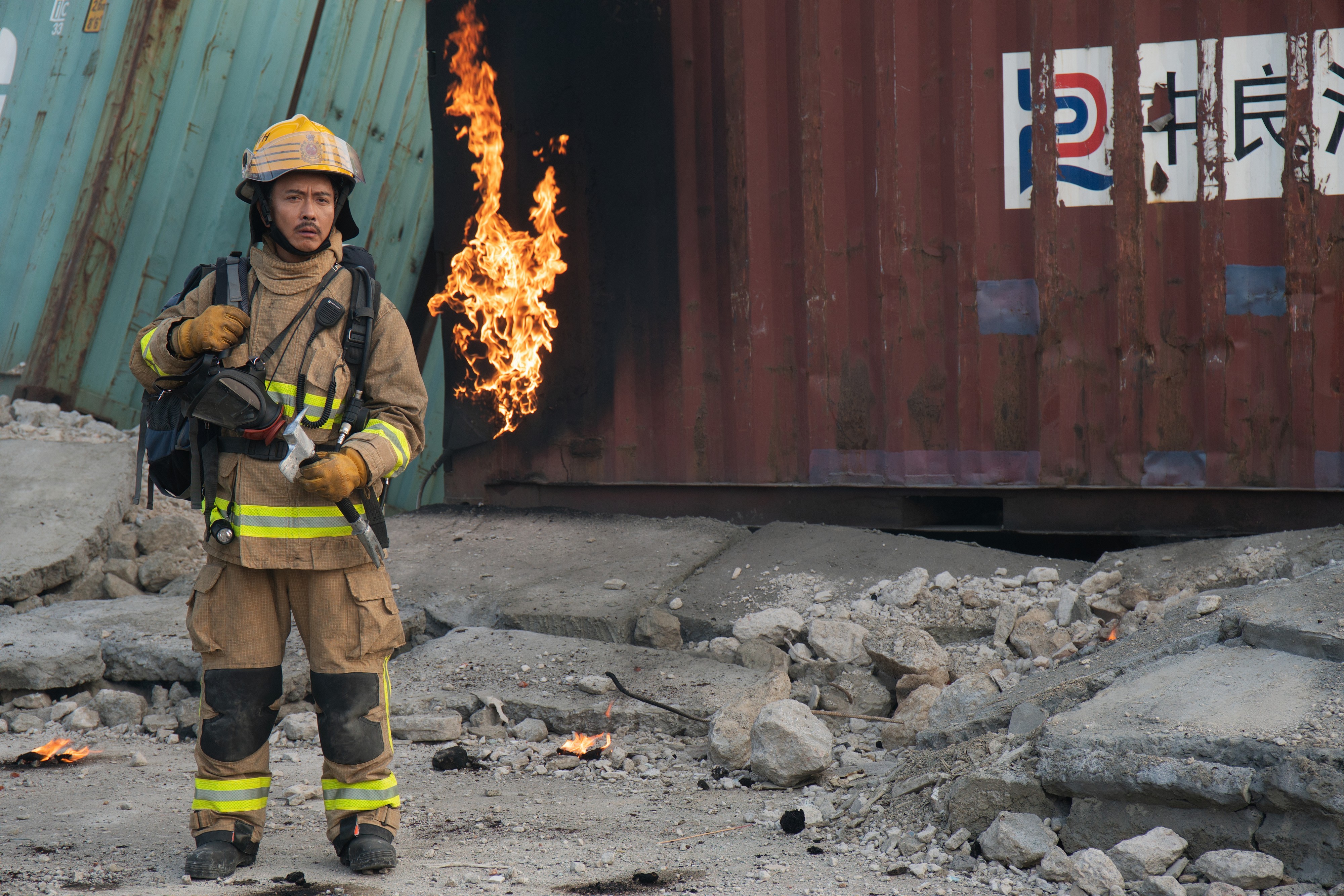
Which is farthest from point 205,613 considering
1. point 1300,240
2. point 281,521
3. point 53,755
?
point 1300,240

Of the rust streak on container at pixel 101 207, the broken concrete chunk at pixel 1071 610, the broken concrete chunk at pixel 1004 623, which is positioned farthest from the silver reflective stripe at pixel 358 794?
the rust streak on container at pixel 101 207

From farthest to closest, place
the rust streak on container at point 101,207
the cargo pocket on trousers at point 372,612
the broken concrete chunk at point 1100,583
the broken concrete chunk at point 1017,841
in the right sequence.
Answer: the rust streak on container at point 101,207
the broken concrete chunk at point 1100,583
the cargo pocket on trousers at point 372,612
the broken concrete chunk at point 1017,841

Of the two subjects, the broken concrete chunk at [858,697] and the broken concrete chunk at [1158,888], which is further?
the broken concrete chunk at [858,697]

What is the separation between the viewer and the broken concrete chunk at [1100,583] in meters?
4.59

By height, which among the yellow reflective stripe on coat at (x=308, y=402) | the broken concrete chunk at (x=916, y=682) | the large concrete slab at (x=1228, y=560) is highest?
the yellow reflective stripe on coat at (x=308, y=402)

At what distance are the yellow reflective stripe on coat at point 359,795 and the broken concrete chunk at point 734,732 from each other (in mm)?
1096

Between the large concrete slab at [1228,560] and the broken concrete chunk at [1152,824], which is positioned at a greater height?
the large concrete slab at [1228,560]

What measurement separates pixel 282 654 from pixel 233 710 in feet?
0.55

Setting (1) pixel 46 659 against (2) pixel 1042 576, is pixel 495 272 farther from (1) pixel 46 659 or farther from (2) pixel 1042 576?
(2) pixel 1042 576

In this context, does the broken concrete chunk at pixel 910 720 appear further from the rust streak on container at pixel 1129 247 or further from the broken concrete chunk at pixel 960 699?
the rust streak on container at pixel 1129 247

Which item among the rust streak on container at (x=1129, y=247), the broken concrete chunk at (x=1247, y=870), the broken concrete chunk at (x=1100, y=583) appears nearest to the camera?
the broken concrete chunk at (x=1247, y=870)

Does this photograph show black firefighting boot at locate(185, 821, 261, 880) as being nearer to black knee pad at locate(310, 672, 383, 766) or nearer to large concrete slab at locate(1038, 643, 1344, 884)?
black knee pad at locate(310, 672, 383, 766)

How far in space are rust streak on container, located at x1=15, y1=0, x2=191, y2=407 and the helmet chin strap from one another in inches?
173

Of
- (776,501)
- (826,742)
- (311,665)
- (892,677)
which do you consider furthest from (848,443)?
(311,665)
